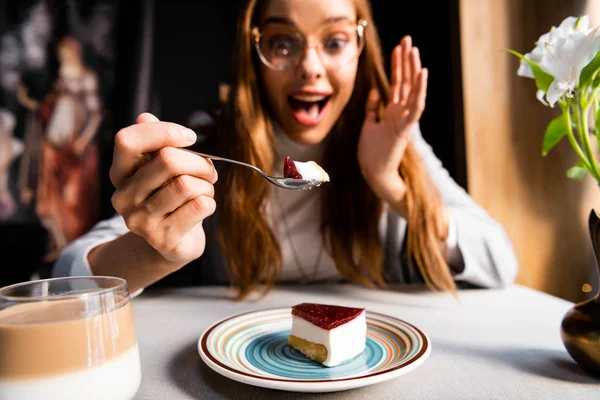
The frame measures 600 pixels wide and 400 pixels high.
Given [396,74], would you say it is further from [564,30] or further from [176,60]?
[176,60]

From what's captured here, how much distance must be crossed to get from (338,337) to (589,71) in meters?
0.51

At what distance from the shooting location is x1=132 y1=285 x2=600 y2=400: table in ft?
1.96

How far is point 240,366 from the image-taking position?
0.63m

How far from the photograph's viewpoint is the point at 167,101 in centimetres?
269

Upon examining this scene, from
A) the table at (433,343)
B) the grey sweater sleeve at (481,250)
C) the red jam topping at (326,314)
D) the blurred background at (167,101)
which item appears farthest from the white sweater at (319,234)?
the red jam topping at (326,314)

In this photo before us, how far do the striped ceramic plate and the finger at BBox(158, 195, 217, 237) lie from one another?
0.18m

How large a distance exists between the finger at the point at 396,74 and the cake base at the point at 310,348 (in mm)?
774

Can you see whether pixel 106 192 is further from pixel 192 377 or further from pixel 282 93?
pixel 192 377

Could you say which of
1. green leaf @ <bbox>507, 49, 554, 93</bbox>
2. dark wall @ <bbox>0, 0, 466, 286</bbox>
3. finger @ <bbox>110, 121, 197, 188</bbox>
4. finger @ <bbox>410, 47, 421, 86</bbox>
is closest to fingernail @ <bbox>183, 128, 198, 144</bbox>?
finger @ <bbox>110, 121, 197, 188</bbox>

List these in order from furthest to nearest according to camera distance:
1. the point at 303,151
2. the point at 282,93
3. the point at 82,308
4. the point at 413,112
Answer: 1. the point at 303,151
2. the point at 282,93
3. the point at 413,112
4. the point at 82,308

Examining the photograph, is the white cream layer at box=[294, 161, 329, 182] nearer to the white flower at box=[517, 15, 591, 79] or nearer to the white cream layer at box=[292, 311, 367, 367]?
the white cream layer at box=[292, 311, 367, 367]

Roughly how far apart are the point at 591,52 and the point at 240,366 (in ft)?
2.07

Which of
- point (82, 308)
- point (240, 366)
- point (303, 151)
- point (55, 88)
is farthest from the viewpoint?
point (55, 88)

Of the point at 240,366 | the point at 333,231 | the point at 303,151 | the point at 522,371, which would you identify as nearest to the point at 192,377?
the point at 240,366
